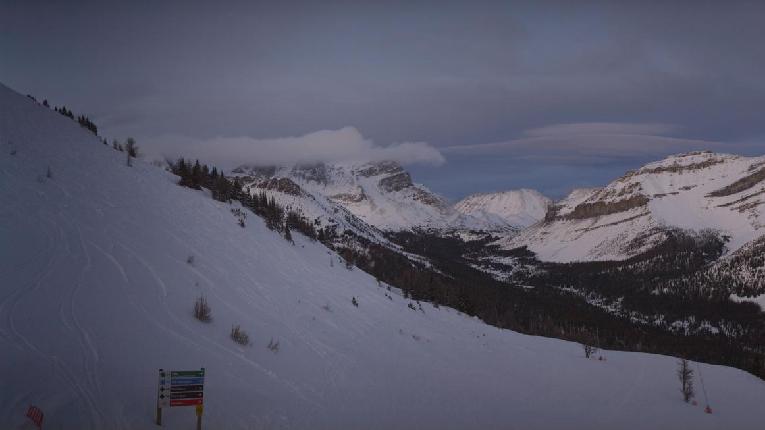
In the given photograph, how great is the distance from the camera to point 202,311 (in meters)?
10.4

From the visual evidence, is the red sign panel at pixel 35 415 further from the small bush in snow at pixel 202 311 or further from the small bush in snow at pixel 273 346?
the small bush in snow at pixel 273 346

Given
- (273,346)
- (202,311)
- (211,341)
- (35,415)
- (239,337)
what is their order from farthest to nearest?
(273,346) < (202,311) < (239,337) < (211,341) < (35,415)

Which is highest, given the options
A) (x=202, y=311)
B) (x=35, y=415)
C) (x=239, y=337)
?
(x=202, y=311)

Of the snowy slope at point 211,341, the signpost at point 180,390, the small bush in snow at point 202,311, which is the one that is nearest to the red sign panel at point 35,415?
the snowy slope at point 211,341

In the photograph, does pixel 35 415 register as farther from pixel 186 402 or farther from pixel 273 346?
pixel 273 346

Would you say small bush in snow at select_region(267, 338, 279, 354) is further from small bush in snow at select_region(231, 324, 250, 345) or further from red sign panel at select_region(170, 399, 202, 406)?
red sign panel at select_region(170, 399, 202, 406)

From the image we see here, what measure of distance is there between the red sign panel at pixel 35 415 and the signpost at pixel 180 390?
4.54 ft

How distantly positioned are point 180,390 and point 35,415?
5.68 feet

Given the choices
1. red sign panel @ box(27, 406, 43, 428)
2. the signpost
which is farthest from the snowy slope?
the signpost

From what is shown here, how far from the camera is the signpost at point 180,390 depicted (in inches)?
246

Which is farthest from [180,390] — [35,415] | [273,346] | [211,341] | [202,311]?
[273,346]

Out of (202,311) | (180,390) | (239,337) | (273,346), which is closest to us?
(180,390)

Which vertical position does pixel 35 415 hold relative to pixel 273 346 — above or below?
above

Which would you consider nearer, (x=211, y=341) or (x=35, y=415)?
(x=35, y=415)
